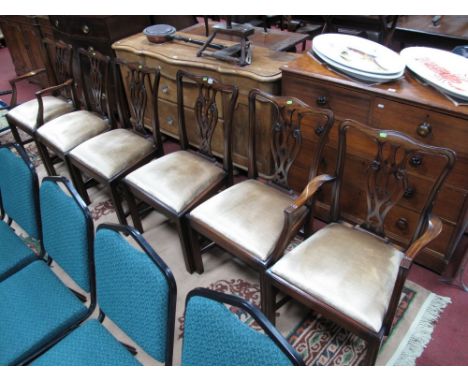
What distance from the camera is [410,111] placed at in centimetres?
141

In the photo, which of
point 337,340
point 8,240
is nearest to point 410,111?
point 337,340

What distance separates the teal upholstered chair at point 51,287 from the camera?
3.81 ft

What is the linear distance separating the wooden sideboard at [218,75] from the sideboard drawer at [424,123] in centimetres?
58

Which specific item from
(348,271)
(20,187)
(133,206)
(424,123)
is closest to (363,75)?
(424,123)

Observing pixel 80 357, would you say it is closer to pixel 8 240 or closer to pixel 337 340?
pixel 8 240

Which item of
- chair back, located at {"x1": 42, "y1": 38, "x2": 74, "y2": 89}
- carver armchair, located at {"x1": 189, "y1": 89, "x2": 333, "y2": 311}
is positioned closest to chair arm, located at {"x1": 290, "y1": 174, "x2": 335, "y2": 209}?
carver armchair, located at {"x1": 189, "y1": 89, "x2": 333, "y2": 311}

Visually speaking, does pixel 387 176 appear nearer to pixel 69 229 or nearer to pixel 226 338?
pixel 226 338

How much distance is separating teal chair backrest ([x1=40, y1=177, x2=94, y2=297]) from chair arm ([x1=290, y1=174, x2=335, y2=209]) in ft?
2.31

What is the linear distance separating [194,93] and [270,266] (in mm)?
1304

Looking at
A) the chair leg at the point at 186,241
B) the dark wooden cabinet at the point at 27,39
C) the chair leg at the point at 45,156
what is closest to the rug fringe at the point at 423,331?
the chair leg at the point at 186,241

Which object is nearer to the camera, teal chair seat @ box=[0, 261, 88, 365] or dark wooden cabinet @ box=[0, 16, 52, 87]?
teal chair seat @ box=[0, 261, 88, 365]

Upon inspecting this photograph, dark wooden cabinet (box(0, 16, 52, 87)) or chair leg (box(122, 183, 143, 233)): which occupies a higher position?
dark wooden cabinet (box(0, 16, 52, 87))

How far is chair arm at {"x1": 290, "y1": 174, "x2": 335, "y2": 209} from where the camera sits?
1.34 metres

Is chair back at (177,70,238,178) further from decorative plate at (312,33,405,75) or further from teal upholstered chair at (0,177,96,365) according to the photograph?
teal upholstered chair at (0,177,96,365)
